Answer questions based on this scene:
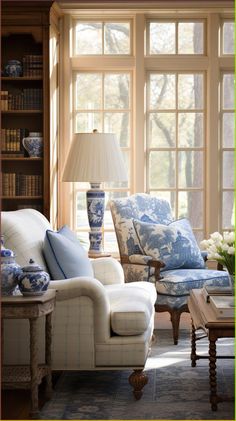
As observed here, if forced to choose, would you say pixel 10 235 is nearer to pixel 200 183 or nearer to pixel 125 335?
pixel 125 335

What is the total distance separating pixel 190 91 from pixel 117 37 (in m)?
0.90

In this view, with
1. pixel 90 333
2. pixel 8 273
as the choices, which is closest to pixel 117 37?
pixel 90 333

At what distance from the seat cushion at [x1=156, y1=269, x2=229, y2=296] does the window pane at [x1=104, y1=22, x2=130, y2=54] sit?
2.65 meters

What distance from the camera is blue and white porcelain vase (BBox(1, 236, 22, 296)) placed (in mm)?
3822

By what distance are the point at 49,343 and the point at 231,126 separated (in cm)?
413

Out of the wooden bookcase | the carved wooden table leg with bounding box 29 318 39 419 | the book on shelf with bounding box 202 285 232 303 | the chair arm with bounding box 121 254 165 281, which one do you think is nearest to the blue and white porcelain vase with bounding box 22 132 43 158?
the wooden bookcase

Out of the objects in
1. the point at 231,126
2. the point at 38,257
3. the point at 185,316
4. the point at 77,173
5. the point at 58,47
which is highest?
the point at 58,47

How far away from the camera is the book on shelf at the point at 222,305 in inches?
153

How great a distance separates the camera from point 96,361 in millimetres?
4133

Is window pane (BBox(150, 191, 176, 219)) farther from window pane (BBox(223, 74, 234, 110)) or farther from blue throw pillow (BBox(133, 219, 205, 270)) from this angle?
blue throw pillow (BBox(133, 219, 205, 270))

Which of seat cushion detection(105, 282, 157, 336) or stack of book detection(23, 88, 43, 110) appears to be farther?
stack of book detection(23, 88, 43, 110)

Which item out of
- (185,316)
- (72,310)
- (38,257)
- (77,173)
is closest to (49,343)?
(72,310)

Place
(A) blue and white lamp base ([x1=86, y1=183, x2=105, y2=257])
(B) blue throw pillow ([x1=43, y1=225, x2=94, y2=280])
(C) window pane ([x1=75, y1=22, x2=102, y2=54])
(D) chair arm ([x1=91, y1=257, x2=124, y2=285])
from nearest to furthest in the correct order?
(B) blue throw pillow ([x1=43, y1=225, x2=94, y2=280]) → (D) chair arm ([x1=91, y1=257, x2=124, y2=285]) → (A) blue and white lamp base ([x1=86, y1=183, x2=105, y2=257]) → (C) window pane ([x1=75, y1=22, x2=102, y2=54])

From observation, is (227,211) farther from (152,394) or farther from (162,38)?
(152,394)
